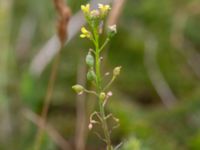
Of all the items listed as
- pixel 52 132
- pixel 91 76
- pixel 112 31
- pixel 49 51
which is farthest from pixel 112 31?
pixel 49 51

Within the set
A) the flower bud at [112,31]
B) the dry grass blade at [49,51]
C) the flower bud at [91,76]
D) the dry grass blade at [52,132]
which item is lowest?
the flower bud at [91,76]

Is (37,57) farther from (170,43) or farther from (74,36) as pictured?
(170,43)

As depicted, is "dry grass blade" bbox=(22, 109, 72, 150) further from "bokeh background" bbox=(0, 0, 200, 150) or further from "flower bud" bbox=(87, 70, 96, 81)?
"flower bud" bbox=(87, 70, 96, 81)

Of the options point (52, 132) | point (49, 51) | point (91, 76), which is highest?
point (49, 51)

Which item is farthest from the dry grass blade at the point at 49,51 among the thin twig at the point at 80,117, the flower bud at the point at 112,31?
the flower bud at the point at 112,31

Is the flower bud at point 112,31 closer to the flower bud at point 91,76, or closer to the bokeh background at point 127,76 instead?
the flower bud at point 91,76

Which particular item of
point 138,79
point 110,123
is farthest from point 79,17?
point 110,123

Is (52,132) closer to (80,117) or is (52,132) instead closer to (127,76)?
(80,117)

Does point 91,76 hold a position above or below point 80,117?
below

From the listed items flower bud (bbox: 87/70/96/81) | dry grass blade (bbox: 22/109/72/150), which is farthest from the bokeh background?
flower bud (bbox: 87/70/96/81)
